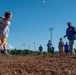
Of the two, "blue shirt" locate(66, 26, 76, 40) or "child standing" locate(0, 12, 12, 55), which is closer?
"child standing" locate(0, 12, 12, 55)

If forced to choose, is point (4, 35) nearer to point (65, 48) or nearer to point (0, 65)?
point (0, 65)

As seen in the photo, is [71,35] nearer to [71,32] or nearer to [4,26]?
[71,32]

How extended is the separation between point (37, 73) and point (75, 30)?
27.3 feet

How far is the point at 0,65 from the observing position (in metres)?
8.16

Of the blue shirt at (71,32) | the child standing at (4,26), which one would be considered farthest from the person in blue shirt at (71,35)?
the child standing at (4,26)

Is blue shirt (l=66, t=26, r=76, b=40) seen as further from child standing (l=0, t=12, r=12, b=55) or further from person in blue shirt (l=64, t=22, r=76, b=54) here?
child standing (l=0, t=12, r=12, b=55)

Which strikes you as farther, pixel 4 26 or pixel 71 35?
pixel 71 35

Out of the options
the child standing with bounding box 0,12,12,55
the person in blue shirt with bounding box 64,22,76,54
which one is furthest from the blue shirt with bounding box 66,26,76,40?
the child standing with bounding box 0,12,12,55

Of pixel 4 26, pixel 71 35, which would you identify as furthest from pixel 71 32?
pixel 4 26

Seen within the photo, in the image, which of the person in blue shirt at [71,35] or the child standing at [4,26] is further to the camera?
the person in blue shirt at [71,35]

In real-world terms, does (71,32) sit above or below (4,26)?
above

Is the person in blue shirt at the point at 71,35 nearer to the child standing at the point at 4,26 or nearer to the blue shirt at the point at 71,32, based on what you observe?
the blue shirt at the point at 71,32

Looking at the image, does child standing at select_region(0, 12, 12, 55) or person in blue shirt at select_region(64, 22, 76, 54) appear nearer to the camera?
child standing at select_region(0, 12, 12, 55)

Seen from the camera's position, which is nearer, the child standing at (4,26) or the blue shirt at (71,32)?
the child standing at (4,26)
